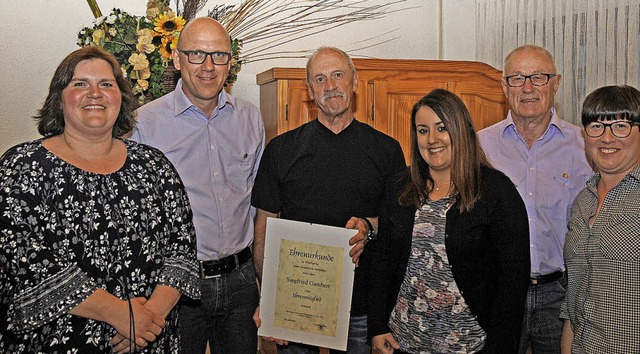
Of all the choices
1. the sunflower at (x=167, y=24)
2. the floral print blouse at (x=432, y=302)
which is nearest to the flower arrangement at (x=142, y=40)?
the sunflower at (x=167, y=24)

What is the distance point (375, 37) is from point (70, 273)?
308 cm

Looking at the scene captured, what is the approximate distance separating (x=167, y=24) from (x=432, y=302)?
1571 millimetres

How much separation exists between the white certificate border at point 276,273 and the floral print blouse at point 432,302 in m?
0.26

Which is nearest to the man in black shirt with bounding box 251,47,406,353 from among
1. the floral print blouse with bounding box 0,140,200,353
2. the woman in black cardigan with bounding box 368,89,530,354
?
the woman in black cardigan with bounding box 368,89,530,354

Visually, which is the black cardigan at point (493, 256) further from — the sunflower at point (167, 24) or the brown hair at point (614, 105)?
the sunflower at point (167, 24)

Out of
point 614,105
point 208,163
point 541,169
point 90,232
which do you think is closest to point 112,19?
point 208,163

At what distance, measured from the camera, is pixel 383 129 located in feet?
11.9

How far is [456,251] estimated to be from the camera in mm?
2084

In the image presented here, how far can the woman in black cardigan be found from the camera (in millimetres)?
2082

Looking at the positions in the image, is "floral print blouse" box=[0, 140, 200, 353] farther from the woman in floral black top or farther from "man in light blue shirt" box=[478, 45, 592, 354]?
"man in light blue shirt" box=[478, 45, 592, 354]

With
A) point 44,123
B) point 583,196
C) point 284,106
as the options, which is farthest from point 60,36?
point 583,196

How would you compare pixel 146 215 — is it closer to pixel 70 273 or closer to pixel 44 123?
pixel 70 273

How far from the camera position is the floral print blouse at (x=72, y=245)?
1854 millimetres

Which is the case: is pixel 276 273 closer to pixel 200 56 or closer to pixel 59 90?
pixel 200 56
